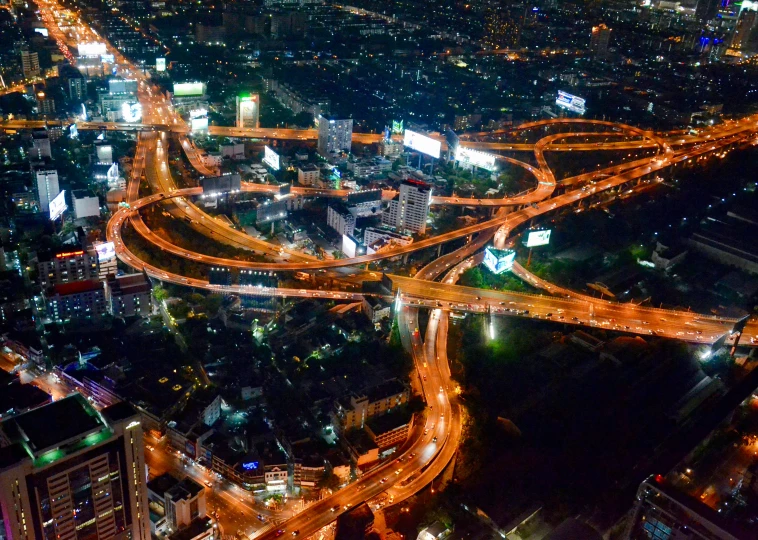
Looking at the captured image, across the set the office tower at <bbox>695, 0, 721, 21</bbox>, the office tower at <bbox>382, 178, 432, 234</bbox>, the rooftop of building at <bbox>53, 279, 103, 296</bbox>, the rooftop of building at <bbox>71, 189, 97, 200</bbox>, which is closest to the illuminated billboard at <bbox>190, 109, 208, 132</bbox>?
the rooftop of building at <bbox>71, 189, 97, 200</bbox>

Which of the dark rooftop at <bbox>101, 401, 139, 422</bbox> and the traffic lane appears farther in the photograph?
the traffic lane

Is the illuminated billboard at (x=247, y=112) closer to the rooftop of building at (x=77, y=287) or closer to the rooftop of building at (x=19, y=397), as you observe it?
the rooftop of building at (x=77, y=287)

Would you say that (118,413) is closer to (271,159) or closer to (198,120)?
(271,159)

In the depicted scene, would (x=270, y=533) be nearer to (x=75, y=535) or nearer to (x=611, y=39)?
(x=75, y=535)

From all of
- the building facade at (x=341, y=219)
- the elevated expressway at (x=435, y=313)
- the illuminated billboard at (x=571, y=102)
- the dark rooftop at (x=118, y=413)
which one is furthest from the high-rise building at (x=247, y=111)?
the dark rooftop at (x=118, y=413)

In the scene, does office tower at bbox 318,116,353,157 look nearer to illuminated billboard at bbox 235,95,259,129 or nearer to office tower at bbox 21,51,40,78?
illuminated billboard at bbox 235,95,259,129
